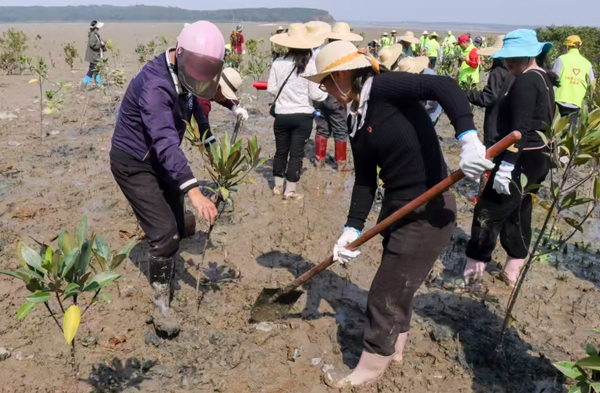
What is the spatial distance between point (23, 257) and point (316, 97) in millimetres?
3683

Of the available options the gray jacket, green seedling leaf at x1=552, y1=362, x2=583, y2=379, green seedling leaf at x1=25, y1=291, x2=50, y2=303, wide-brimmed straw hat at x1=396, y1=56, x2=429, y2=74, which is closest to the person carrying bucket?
the gray jacket

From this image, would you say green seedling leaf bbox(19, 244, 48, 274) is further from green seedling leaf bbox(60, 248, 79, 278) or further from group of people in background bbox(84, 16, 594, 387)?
group of people in background bbox(84, 16, 594, 387)

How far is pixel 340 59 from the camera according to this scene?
2.41 metres

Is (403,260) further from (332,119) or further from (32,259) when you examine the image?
(332,119)

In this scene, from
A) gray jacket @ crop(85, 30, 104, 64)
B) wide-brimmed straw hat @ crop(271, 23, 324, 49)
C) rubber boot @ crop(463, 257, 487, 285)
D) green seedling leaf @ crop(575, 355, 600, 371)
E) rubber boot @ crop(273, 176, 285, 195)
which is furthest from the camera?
gray jacket @ crop(85, 30, 104, 64)

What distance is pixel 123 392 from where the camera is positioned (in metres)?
2.78

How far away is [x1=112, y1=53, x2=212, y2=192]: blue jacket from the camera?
9.26 feet

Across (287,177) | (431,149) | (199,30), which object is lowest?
(287,177)

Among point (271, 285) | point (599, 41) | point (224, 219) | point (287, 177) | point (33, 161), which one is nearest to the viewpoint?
point (271, 285)

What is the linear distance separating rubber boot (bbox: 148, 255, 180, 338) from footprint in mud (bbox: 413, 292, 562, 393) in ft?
5.82

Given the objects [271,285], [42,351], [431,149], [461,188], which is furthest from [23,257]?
[461,188]

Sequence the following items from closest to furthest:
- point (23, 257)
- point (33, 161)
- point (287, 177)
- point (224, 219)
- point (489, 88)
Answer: point (23, 257)
point (489, 88)
point (224, 219)
point (287, 177)
point (33, 161)

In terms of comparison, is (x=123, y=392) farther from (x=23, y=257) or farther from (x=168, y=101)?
(x=168, y=101)

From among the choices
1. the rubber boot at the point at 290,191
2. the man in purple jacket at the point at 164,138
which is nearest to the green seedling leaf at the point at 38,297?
the man in purple jacket at the point at 164,138
